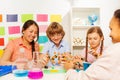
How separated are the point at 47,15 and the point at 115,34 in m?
2.52

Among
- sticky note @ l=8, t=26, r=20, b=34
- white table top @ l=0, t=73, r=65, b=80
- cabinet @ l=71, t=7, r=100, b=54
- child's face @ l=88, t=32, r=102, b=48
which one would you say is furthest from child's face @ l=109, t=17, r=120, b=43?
sticky note @ l=8, t=26, r=20, b=34

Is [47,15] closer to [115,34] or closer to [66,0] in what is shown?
[66,0]

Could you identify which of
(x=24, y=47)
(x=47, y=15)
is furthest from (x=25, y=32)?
(x=47, y=15)

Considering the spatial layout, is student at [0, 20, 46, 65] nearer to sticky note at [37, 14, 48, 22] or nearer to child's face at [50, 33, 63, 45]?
child's face at [50, 33, 63, 45]

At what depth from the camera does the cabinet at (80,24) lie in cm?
353

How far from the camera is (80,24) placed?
11.7 feet

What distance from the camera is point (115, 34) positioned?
3.91ft

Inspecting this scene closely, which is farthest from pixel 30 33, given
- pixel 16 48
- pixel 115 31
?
pixel 115 31

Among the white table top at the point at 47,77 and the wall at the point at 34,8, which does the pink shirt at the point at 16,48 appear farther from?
the white table top at the point at 47,77

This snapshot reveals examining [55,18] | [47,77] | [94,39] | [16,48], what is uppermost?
[55,18]

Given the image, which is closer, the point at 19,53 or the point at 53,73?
the point at 53,73

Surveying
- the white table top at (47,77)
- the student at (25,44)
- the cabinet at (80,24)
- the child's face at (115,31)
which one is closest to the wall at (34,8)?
the cabinet at (80,24)

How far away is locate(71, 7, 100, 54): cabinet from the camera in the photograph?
3525 millimetres

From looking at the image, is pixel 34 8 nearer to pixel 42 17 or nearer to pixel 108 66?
pixel 42 17
